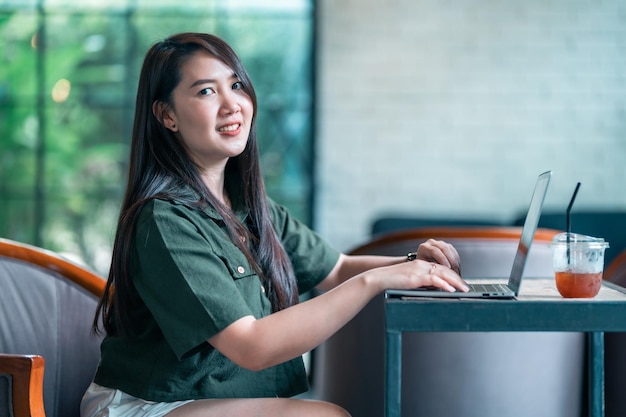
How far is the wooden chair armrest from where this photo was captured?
4.15 feet

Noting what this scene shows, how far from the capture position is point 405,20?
4.95m

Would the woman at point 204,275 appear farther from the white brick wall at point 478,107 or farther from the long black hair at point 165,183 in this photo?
the white brick wall at point 478,107

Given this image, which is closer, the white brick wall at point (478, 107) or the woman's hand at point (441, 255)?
the woman's hand at point (441, 255)

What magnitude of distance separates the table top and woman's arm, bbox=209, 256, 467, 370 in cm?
10

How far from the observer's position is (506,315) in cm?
120

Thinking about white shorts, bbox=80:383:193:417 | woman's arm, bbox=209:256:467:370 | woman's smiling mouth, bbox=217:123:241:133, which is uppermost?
woman's smiling mouth, bbox=217:123:241:133

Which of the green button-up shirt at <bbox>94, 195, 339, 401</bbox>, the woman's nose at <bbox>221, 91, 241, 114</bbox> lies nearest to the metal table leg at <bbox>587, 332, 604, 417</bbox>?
the green button-up shirt at <bbox>94, 195, 339, 401</bbox>

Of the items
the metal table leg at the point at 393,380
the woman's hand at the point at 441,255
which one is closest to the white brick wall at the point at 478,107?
the woman's hand at the point at 441,255

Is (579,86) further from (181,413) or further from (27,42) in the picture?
(181,413)

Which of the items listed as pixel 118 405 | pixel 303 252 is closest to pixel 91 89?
pixel 303 252

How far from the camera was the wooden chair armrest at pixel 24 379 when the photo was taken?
1.26m

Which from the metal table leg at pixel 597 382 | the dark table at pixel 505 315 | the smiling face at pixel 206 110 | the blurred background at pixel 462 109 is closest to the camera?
the dark table at pixel 505 315

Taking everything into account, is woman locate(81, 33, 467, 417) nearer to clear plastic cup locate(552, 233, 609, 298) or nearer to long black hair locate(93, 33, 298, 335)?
long black hair locate(93, 33, 298, 335)

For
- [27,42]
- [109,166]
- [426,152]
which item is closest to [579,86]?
[426,152]
